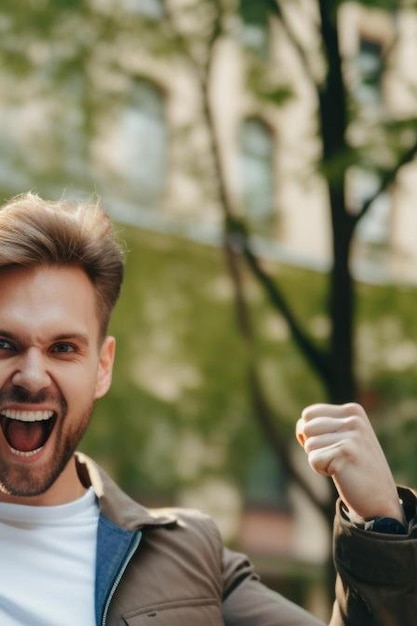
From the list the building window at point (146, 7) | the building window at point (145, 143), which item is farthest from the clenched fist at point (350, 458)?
the building window at point (145, 143)

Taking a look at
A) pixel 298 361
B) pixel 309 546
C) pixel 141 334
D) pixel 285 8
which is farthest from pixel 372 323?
pixel 309 546

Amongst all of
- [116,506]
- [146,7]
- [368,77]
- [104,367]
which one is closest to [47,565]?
[116,506]

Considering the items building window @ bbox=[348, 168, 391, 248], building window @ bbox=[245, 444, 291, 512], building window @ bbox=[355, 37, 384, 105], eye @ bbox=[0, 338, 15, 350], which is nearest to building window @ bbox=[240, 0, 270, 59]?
building window @ bbox=[355, 37, 384, 105]

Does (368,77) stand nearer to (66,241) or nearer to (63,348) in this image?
(66,241)

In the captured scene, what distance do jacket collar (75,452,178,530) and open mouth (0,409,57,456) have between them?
32cm

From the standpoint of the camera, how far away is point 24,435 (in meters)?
Answer: 3.26

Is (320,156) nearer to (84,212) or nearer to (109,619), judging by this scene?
(84,212)

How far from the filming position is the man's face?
3.20 m

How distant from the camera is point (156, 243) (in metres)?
12.0

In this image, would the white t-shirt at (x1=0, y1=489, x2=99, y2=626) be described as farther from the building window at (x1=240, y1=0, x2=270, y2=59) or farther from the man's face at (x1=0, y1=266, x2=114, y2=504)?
the building window at (x1=240, y1=0, x2=270, y2=59)

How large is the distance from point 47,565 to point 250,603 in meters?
0.54

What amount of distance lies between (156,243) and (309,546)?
772cm

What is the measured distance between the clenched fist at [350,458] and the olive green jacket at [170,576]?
1.82 feet

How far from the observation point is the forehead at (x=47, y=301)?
3236 mm
